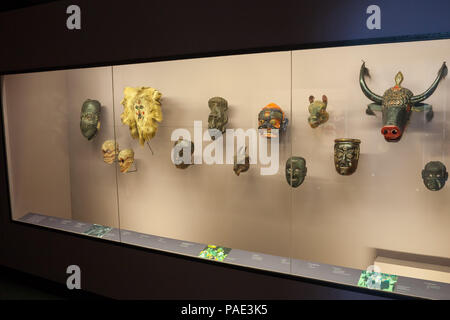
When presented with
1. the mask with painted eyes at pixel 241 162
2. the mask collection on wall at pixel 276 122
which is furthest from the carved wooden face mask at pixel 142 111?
the mask with painted eyes at pixel 241 162

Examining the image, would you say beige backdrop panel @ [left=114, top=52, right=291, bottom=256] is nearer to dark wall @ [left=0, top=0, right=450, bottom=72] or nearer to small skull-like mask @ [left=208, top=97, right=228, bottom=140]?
small skull-like mask @ [left=208, top=97, right=228, bottom=140]

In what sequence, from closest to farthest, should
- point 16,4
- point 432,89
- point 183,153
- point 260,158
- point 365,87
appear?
point 432,89
point 365,87
point 260,158
point 183,153
point 16,4

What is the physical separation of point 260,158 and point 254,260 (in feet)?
2.08

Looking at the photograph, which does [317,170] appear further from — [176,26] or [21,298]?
[21,298]

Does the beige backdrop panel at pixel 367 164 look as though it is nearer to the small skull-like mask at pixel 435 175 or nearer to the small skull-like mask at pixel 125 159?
the small skull-like mask at pixel 435 175

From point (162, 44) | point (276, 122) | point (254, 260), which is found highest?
point (162, 44)

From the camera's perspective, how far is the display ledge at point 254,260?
1.91 metres

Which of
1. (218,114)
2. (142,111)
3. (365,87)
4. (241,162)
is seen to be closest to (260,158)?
(241,162)

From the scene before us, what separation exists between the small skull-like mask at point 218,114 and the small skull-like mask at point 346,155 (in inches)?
28.6

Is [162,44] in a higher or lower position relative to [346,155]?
higher

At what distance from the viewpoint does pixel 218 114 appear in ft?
7.93

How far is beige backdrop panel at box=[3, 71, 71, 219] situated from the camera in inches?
121

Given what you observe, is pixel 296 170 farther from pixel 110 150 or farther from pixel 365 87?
pixel 110 150
